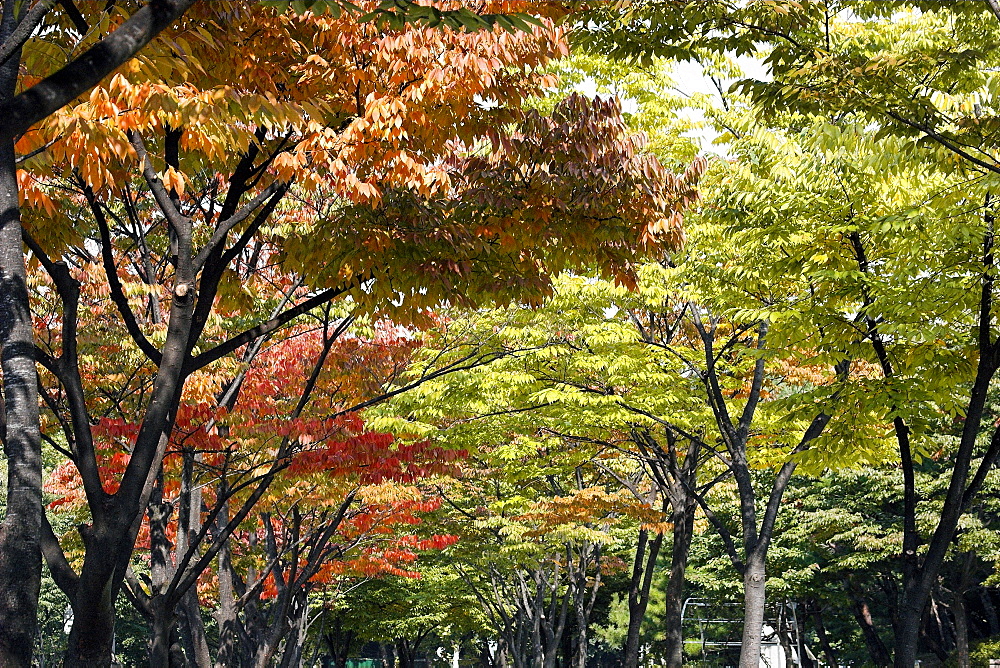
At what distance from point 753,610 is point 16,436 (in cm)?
1183

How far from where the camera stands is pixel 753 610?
14297 millimetres

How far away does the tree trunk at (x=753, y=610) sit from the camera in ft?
46.9

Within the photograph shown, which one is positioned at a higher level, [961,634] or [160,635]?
[961,634]

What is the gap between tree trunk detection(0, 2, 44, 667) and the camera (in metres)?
5.06

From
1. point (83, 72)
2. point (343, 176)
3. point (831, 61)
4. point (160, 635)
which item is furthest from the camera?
point (160, 635)

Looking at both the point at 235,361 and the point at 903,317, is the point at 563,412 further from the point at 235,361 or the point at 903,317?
the point at 903,317

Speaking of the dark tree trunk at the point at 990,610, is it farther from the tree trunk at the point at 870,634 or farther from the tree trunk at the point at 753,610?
the tree trunk at the point at 753,610

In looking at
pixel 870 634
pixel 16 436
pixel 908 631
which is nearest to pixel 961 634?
pixel 870 634

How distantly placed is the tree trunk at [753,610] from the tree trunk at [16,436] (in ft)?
37.5

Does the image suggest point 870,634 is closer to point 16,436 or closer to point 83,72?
point 16,436

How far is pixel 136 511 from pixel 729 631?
45231 millimetres

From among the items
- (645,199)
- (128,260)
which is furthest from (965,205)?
(128,260)

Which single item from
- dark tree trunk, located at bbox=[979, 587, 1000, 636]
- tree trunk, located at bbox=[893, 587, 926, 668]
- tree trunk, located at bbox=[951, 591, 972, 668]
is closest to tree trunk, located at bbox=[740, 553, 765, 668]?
tree trunk, located at bbox=[893, 587, 926, 668]

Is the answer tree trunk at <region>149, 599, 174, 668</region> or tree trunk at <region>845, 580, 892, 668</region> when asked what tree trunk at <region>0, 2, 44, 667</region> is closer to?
tree trunk at <region>149, 599, 174, 668</region>
